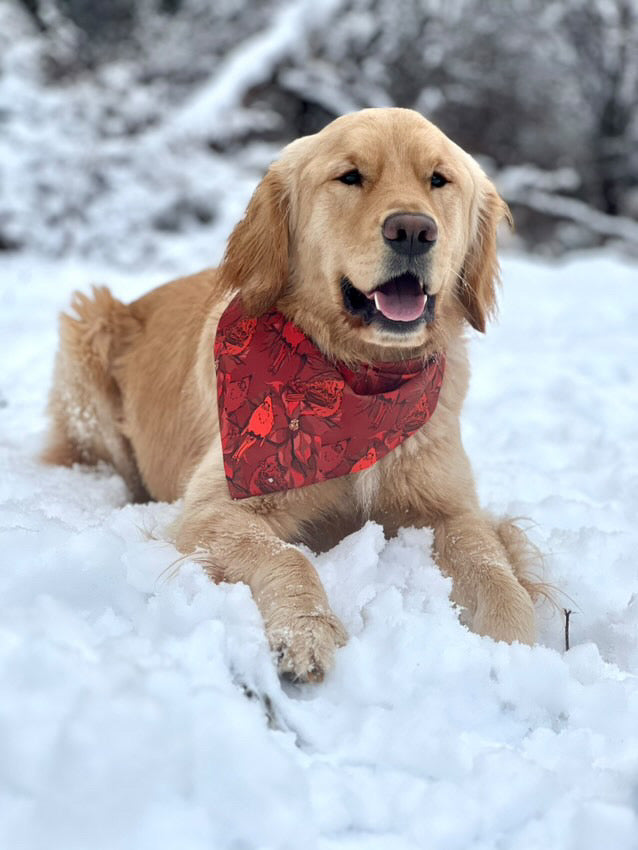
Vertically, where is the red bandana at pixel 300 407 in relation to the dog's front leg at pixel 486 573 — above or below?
above

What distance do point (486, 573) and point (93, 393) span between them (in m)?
2.27

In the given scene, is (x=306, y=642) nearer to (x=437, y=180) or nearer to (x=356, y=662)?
(x=356, y=662)

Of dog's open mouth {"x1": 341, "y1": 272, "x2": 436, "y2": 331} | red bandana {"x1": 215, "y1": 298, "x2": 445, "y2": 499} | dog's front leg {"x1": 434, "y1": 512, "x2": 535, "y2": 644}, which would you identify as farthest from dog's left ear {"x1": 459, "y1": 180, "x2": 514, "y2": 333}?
dog's front leg {"x1": 434, "y1": 512, "x2": 535, "y2": 644}

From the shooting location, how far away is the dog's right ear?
292 centimetres

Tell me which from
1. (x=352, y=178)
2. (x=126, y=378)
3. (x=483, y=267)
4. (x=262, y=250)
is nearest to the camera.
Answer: (x=352, y=178)

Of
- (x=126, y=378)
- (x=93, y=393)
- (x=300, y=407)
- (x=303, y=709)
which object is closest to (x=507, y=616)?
(x=303, y=709)

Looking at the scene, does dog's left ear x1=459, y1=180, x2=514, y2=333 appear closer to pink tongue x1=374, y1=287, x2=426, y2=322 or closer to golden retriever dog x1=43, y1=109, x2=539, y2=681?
golden retriever dog x1=43, y1=109, x2=539, y2=681

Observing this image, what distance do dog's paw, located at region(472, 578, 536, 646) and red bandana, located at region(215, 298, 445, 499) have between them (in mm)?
600

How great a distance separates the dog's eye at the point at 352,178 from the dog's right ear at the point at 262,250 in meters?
0.30

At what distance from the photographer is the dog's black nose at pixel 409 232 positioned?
2443 millimetres

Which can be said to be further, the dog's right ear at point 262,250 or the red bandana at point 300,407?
the dog's right ear at point 262,250

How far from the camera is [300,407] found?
2.77 metres

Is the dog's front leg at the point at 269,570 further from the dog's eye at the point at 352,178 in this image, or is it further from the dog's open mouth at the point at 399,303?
the dog's eye at the point at 352,178

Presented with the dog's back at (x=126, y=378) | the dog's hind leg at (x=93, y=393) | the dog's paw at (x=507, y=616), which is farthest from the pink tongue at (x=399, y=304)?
the dog's hind leg at (x=93, y=393)
